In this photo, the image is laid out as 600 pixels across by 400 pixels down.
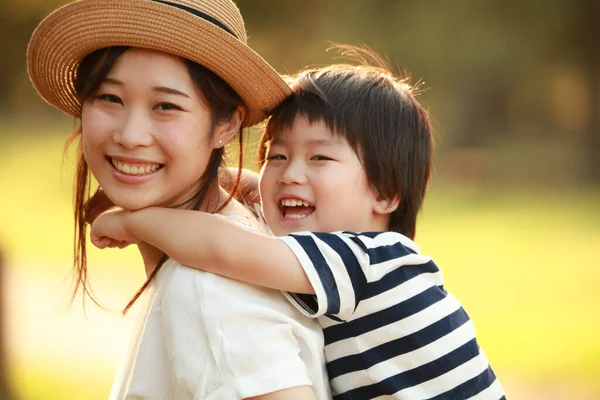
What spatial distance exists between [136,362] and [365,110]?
0.82 metres

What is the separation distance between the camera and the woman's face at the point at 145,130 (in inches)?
77.2

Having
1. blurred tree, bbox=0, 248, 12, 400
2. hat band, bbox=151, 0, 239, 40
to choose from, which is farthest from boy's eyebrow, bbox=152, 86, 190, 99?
blurred tree, bbox=0, 248, 12, 400

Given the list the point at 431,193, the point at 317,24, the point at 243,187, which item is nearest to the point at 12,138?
the point at 317,24

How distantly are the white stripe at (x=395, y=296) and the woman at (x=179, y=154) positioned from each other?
115 millimetres

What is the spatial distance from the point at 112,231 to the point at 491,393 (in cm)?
98

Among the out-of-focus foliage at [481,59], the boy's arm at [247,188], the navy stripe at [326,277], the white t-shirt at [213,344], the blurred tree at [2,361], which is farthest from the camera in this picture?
the out-of-focus foliage at [481,59]

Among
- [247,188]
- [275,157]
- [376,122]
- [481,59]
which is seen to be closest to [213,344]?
[275,157]

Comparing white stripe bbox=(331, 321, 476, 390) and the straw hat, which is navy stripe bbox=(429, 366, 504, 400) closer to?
white stripe bbox=(331, 321, 476, 390)

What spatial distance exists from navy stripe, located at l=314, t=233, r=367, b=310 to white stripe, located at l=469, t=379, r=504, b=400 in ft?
1.41

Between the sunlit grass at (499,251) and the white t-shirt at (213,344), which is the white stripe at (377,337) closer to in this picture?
the white t-shirt at (213,344)

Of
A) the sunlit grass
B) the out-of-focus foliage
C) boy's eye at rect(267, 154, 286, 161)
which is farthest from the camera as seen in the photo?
the out-of-focus foliage

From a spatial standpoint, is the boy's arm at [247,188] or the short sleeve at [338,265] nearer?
the short sleeve at [338,265]

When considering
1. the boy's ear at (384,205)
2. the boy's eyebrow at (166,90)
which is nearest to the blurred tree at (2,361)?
the boy's ear at (384,205)

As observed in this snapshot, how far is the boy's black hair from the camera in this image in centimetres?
222
